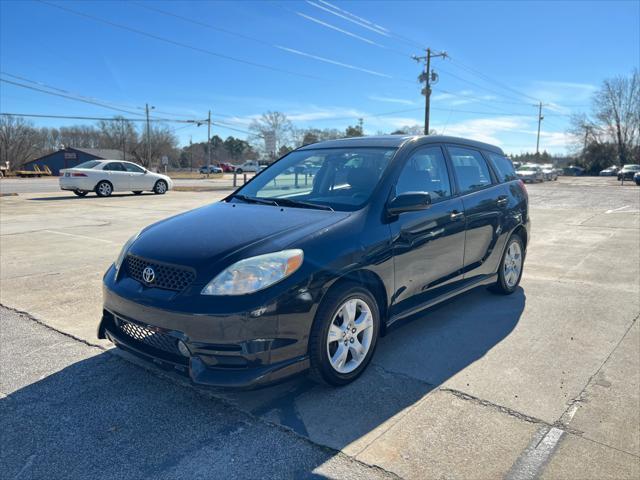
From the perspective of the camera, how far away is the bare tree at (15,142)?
236 feet

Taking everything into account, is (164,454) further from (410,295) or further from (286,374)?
(410,295)

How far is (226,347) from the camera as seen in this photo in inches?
104

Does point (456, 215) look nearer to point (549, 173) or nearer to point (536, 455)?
point (536, 455)

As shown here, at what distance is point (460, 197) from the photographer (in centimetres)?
432

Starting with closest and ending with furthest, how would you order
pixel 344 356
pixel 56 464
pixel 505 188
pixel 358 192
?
pixel 56 464 < pixel 344 356 < pixel 358 192 < pixel 505 188

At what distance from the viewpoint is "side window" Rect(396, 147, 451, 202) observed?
3.81 meters

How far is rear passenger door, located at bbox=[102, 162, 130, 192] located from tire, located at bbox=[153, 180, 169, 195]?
140 centimetres

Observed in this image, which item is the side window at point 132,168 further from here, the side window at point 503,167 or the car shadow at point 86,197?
the side window at point 503,167

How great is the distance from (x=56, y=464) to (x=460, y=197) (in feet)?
11.9

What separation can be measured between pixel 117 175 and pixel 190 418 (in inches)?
710

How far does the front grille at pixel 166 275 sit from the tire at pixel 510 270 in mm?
3580

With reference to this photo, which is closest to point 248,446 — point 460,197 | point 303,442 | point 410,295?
point 303,442

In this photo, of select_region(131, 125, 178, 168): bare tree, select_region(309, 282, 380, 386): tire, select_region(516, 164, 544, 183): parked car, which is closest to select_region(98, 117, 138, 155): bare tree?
select_region(131, 125, 178, 168): bare tree

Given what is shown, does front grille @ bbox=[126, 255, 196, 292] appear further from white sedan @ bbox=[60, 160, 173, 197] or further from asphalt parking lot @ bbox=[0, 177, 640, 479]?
white sedan @ bbox=[60, 160, 173, 197]
